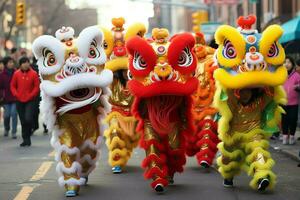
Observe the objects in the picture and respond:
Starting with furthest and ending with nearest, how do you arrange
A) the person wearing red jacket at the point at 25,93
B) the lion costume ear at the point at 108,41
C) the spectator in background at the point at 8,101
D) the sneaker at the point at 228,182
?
the spectator in background at the point at 8,101 → the person wearing red jacket at the point at 25,93 → the lion costume ear at the point at 108,41 → the sneaker at the point at 228,182

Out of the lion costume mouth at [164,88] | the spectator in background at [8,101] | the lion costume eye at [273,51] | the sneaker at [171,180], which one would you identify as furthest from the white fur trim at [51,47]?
the spectator in background at [8,101]

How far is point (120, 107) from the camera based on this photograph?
12484 millimetres

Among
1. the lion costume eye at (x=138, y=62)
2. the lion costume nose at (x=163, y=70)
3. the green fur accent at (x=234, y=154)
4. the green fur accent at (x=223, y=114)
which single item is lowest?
the green fur accent at (x=234, y=154)

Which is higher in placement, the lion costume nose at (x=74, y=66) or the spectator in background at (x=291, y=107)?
the lion costume nose at (x=74, y=66)

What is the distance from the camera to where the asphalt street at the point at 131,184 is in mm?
9891

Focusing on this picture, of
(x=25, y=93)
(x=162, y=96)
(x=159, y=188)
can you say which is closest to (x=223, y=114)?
(x=162, y=96)

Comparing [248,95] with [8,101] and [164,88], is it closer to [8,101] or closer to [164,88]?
[164,88]

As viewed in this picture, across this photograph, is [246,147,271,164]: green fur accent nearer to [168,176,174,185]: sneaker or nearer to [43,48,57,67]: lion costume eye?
[168,176,174,185]: sneaker

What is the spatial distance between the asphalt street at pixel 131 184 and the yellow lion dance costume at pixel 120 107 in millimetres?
333

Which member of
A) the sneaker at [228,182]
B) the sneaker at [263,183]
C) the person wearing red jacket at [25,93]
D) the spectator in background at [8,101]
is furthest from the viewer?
the spectator in background at [8,101]

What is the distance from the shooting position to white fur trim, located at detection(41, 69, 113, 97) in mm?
9836

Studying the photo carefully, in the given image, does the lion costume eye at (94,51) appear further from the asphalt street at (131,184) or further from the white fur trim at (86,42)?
the asphalt street at (131,184)

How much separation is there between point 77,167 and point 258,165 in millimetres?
2335

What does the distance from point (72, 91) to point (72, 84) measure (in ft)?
0.97
